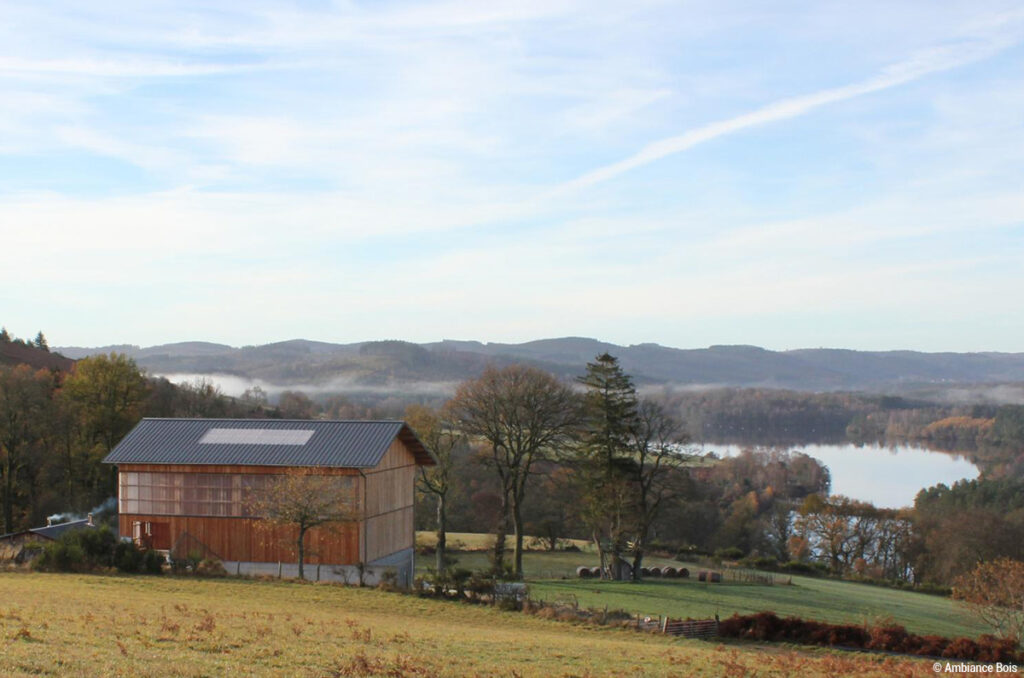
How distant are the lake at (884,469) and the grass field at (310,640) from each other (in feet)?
210

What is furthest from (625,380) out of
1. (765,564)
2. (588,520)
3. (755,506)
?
(755,506)

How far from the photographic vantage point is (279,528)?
106ft

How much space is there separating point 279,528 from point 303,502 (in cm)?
311

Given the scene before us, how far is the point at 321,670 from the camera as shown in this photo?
42.9 ft

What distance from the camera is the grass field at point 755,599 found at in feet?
97.7

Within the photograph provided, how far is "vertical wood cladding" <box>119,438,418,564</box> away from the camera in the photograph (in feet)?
105

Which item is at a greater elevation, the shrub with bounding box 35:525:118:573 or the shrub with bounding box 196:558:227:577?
the shrub with bounding box 35:525:118:573

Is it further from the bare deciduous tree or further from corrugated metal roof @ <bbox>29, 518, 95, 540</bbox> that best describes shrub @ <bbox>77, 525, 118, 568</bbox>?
the bare deciduous tree

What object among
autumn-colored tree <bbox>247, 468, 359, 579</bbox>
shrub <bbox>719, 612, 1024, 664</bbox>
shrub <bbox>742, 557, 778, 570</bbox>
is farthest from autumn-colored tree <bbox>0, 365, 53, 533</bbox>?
shrub <bbox>742, 557, 778, 570</bbox>

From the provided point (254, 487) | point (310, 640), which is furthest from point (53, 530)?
point (310, 640)

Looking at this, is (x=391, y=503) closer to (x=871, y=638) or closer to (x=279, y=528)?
(x=279, y=528)

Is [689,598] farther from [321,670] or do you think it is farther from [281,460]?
[321,670]

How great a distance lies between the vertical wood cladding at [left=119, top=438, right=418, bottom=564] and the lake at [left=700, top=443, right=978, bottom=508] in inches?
2181

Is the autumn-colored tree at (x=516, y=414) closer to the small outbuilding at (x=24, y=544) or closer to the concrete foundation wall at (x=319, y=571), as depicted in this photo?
the concrete foundation wall at (x=319, y=571)
